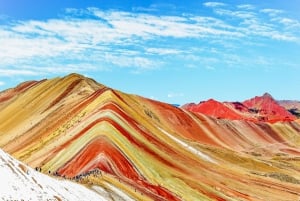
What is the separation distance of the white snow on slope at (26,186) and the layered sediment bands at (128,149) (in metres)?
7.65

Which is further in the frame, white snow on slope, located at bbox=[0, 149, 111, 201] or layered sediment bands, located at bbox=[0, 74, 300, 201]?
layered sediment bands, located at bbox=[0, 74, 300, 201]

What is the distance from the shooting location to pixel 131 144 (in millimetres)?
73000

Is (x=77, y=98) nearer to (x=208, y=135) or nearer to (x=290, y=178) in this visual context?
(x=208, y=135)

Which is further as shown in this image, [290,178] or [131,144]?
[290,178]

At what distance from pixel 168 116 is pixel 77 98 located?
30.1 m

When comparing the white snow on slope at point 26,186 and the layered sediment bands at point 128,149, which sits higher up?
the layered sediment bands at point 128,149

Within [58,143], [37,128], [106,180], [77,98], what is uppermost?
[77,98]

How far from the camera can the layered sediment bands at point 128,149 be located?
60938 millimetres

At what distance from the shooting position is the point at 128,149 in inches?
2731

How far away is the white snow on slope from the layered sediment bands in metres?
7.65

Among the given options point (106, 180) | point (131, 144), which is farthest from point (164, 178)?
point (106, 180)

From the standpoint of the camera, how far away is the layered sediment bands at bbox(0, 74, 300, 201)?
6094 centimetres

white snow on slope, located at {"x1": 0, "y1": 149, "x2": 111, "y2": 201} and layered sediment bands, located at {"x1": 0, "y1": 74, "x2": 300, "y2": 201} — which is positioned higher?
layered sediment bands, located at {"x1": 0, "y1": 74, "x2": 300, "y2": 201}

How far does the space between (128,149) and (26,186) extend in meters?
34.9
